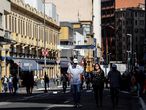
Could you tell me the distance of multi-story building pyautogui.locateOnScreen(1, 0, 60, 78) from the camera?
7269cm

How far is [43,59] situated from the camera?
9450 centimetres

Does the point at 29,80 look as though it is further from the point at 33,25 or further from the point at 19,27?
the point at 33,25

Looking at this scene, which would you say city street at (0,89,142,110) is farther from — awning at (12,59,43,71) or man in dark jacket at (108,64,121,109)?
awning at (12,59,43,71)

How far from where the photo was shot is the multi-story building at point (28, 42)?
7269cm

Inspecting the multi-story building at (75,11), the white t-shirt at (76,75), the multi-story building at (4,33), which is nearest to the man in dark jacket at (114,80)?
the white t-shirt at (76,75)

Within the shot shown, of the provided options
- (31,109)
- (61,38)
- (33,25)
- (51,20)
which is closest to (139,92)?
(31,109)

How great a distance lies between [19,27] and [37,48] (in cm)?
1183

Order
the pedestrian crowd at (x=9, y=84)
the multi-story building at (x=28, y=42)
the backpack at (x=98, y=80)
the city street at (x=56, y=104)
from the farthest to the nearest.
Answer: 1. the multi-story building at (x=28, y=42)
2. the pedestrian crowd at (x=9, y=84)
3. the backpack at (x=98, y=80)
4. the city street at (x=56, y=104)

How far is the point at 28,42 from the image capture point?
8362 centimetres

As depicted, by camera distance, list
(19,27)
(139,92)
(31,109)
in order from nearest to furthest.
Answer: (31,109)
(139,92)
(19,27)

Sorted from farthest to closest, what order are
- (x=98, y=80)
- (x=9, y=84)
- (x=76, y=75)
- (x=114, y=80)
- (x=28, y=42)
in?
(x=28, y=42)
(x=9, y=84)
(x=98, y=80)
(x=114, y=80)
(x=76, y=75)

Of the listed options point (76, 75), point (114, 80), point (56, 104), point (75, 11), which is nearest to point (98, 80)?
point (114, 80)

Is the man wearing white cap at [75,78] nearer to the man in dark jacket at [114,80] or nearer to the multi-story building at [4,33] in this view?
the man in dark jacket at [114,80]

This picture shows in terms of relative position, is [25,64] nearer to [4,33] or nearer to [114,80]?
[4,33]
